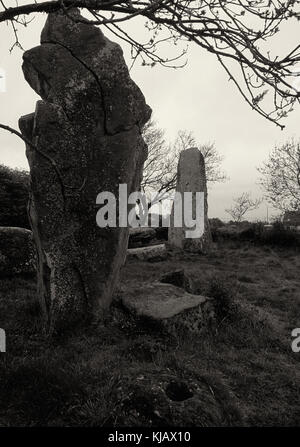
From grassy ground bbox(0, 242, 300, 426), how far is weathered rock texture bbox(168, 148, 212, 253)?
5.82m

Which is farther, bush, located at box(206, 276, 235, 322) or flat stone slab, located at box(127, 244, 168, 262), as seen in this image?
flat stone slab, located at box(127, 244, 168, 262)

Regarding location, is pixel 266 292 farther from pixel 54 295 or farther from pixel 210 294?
pixel 54 295

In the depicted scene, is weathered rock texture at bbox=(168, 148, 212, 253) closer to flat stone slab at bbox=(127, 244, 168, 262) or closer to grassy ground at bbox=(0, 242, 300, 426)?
flat stone slab at bbox=(127, 244, 168, 262)

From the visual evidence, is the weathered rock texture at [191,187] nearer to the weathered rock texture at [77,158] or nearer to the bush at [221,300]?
the bush at [221,300]

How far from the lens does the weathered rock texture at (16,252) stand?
271 inches

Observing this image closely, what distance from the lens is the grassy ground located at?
3045 mm

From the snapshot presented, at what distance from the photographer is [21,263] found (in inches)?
276

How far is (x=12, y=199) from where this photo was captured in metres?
8.28

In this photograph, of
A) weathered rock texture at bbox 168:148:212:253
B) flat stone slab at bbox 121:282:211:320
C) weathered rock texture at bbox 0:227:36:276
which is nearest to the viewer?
flat stone slab at bbox 121:282:211:320

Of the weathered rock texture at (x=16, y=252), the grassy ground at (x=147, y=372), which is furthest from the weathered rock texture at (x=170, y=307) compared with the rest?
the weathered rock texture at (x=16, y=252)

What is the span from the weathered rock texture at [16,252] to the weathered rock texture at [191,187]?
19.3 feet

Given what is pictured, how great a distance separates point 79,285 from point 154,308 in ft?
3.08

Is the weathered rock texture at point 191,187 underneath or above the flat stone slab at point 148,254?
above

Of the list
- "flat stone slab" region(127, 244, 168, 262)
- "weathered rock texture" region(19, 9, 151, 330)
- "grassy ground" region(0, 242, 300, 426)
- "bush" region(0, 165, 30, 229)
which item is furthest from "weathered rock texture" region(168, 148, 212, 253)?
"weathered rock texture" region(19, 9, 151, 330)
